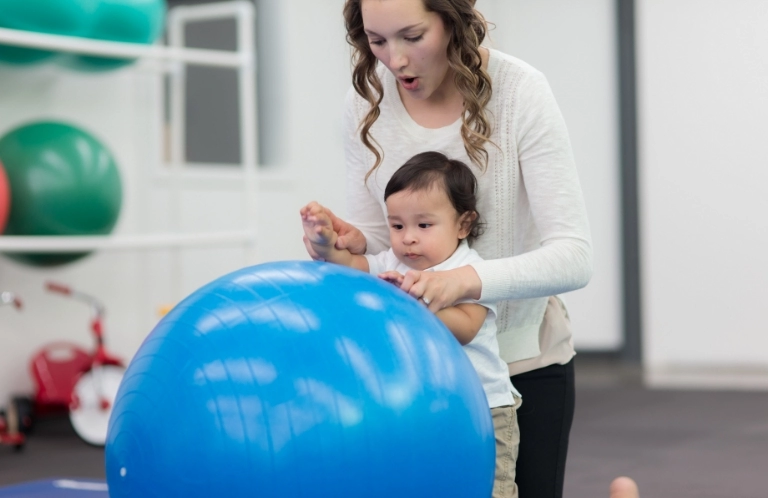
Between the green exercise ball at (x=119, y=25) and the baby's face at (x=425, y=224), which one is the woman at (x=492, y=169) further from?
the green exercise ball at (x=119, y=25)

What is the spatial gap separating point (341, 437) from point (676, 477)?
214 cm

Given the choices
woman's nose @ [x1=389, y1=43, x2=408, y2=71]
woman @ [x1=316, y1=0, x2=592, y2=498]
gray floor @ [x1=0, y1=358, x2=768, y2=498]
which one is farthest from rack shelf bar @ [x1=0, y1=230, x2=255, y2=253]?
woman's nose @ [x1=389, y1=43, x2=408, y2=71]

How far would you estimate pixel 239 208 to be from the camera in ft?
16.3

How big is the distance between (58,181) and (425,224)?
2064mm

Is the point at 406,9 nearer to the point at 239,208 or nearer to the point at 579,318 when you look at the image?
the point at 239,208

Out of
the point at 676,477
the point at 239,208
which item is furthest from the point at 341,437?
the point at 239,208

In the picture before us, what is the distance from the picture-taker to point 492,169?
169cm

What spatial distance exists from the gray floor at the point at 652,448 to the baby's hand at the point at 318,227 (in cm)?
153

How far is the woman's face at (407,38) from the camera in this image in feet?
5.15

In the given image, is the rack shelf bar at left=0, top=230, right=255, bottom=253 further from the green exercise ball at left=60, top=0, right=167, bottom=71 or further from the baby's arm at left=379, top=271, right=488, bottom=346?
the baby's arm at left=379, top=271, right=488, bottom=346

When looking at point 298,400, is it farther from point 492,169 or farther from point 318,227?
point 492,169

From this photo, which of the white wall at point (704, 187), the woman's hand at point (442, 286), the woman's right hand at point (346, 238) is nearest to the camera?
the woman's hand at point (442, 286)

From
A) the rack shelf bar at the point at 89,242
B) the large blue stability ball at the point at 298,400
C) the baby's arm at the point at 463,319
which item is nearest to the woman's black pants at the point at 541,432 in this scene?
the baby's arm at the point at 463,319

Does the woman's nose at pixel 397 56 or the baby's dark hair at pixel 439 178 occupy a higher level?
the woman's nose at pixel 397 56
